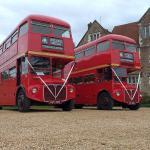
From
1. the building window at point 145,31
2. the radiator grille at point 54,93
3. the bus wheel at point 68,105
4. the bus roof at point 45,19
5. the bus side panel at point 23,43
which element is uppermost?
the building window at point 145,31

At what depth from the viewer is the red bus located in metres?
21.8

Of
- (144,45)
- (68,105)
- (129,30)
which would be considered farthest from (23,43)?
(129,30)

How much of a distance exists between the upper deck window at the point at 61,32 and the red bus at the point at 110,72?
3261mm

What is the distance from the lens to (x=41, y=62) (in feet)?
61.0

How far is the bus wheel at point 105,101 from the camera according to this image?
2188 cm

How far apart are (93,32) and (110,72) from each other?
3163 cm

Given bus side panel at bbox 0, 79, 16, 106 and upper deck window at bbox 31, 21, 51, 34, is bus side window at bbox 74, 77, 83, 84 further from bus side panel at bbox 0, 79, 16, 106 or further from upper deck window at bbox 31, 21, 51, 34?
upper deck window at bbox 31, 21, 51, 34

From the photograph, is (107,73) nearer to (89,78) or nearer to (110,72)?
(110,72)

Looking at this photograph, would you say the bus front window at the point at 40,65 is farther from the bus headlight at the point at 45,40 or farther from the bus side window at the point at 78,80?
the bus side window at the point at 78,80

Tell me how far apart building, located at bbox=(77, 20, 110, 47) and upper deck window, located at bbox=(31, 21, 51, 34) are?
110ft

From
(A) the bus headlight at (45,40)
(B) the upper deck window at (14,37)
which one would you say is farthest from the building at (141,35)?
(A) the bus headlight at (45,40)

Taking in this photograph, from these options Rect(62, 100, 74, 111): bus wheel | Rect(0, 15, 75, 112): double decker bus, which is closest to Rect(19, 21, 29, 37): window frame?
Rect(0, 15, 75, 112): double decker bus

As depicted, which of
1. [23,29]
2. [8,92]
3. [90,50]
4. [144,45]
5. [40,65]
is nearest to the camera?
[40,65]

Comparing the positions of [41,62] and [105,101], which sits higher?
[41,62]
